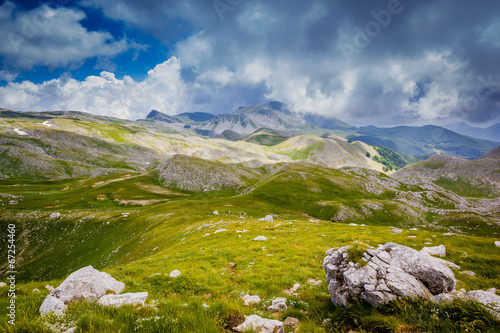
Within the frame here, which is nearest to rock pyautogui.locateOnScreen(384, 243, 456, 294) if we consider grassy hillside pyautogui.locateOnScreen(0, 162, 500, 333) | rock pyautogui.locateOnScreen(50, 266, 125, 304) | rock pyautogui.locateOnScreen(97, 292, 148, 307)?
grassy hillside pyautogui.locateOnScreen(0, 162, 500, 333)

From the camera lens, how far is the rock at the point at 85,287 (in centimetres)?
865

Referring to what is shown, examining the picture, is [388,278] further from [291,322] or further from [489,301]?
[291,322]

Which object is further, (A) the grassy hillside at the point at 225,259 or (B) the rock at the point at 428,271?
(B) the rock at the point at 428,271

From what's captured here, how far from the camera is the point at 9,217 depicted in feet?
218

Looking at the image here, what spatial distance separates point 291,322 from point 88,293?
9285 mm

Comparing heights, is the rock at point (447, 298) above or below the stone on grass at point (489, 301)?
below

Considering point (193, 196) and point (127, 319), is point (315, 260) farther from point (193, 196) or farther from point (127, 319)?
point (193, 196)

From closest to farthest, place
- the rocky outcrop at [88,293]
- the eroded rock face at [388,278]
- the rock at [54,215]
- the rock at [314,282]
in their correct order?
the eroded rock face at [388,278] → the rocky outcrop at [88,293] → the rock at [314,282] → the rock at [54,215]

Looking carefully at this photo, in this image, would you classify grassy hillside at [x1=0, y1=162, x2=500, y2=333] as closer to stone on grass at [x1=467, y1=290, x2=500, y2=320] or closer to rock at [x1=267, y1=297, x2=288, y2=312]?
stone on grass at [x1=467, y1=290, x2=500, y2=320]

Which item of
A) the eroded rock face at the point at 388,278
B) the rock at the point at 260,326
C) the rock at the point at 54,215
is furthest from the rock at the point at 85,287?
the rock at the point at 54,215

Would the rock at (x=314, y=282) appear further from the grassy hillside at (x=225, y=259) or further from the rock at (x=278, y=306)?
the rock at (x=278, y=306)

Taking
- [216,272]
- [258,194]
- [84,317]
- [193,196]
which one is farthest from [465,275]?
[193,196]

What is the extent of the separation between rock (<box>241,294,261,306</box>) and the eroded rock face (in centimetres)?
381

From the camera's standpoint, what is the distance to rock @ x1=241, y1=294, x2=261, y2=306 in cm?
984
